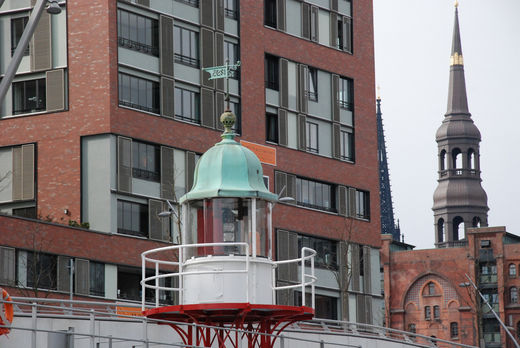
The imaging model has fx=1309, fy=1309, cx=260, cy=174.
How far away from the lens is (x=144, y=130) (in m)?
74.6

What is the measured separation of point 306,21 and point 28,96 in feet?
71.5

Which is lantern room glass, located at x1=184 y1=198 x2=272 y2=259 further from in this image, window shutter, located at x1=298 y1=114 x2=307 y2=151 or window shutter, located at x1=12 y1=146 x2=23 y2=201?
window shutter, located at x1=298 y1=114 x2=307 y2=151

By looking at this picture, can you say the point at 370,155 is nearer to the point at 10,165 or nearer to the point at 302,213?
the point at 302,213

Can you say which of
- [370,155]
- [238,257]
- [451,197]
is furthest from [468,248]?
[238,257]

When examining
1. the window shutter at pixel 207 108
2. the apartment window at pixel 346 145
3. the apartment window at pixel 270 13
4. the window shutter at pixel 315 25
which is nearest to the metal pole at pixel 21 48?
the window shutter at pixel 207 108

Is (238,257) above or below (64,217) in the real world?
below

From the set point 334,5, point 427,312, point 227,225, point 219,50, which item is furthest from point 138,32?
point 427,312

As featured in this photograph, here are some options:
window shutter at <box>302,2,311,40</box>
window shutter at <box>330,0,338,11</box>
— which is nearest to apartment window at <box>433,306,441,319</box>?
window shutter at <box>330,0,338,11</box>

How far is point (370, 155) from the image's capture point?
92.1 meters

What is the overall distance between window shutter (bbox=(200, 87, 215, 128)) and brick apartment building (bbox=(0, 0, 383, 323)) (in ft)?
0.20

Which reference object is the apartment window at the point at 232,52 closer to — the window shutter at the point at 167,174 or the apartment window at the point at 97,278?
the window shutter at the point at 167,174

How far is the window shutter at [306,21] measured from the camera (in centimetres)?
8731

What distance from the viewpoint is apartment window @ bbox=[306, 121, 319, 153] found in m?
86.9

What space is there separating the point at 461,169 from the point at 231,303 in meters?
174
